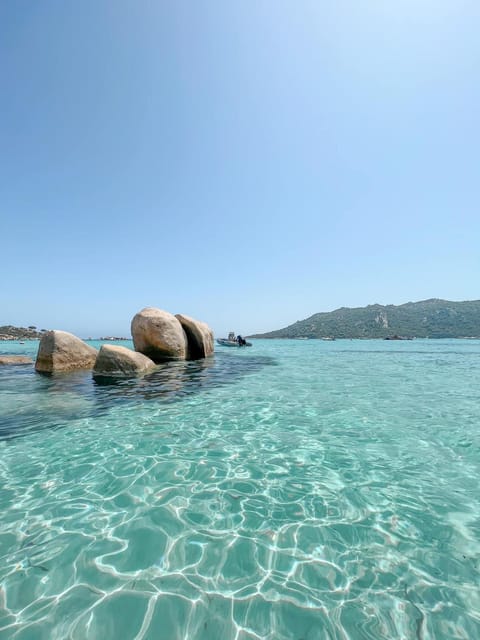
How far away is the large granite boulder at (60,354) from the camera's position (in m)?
13.7

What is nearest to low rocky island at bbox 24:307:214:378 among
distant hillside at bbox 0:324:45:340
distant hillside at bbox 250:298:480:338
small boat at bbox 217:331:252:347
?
small boat at bbox 217:331:252:347

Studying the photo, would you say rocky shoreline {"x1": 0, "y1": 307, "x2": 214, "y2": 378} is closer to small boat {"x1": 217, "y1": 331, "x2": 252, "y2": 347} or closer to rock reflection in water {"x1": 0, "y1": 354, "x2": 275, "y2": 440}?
rock reflection in water {"x1": 0, "y1": 354, "x2": 275, "y2": 440}

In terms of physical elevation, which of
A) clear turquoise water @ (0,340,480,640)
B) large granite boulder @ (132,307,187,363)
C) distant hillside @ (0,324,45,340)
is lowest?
clear turquoise water @ (0,340,480,640)

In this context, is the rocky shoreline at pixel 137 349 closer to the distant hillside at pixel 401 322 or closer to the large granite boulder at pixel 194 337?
the large granite boulder at pixel 194 337

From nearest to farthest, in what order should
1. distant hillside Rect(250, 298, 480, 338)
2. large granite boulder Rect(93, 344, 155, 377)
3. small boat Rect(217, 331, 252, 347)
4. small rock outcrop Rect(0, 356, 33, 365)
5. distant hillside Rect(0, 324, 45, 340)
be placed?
large granite boulder Rect(93, 344, 155, 377) → small rock outcrop Rect(0, 356, 33, 365) → small boat Rect(217, 331, 252, 347) → distant hillside Rect(0, 324, 45, 340) → distant hillside Rect(250, 298, 480, 338)

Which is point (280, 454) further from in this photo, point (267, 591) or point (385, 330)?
point (385, 330)

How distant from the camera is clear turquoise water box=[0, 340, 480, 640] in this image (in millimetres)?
2148

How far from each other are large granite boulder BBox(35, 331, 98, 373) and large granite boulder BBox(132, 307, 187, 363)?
2958 millimetres

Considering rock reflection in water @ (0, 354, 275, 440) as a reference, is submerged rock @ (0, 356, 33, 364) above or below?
above

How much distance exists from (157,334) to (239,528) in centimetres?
1405

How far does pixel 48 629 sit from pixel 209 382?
9.62 metres

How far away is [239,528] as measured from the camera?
3104 millimetres

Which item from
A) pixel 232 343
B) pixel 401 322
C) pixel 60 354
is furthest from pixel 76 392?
pixel 401 322

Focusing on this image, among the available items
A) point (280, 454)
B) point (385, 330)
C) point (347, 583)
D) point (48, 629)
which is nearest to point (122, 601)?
point (48, 629)
